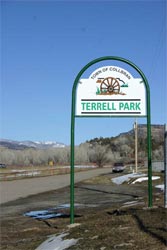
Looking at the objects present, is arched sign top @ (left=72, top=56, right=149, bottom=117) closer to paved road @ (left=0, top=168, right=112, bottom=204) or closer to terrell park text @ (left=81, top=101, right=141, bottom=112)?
terrell park text @ (left=81, top=101, right=141, bottom=112)

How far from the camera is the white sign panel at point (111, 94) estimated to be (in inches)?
452

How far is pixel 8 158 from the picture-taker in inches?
6649

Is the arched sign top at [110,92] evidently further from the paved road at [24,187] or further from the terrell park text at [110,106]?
the paved road at [24,187]

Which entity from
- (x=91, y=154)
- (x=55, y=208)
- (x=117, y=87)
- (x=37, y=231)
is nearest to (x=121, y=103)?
(x=117, y=87)

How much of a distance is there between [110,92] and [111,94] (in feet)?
0.18

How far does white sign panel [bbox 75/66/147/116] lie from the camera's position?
452 inches

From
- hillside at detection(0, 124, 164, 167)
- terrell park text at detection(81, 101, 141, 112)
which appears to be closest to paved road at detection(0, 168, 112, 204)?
terrell park text at detection(81, 101, 141, 112)

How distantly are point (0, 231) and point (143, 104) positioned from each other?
15.9ft

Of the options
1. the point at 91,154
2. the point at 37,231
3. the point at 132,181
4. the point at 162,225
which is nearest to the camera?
the point at 162,225

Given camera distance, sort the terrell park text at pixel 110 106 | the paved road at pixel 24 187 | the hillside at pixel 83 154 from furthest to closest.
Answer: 1. the hillside at pixel 83 154
2. the paved road at pixel 24 187
3. the terrell park text at pixel 110 106

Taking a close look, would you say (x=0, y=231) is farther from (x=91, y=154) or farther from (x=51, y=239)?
(x=91, y=154)

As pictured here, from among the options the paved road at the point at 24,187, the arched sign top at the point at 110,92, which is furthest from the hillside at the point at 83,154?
the arched sign top at the point at 110,92

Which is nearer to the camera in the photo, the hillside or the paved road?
the paved road

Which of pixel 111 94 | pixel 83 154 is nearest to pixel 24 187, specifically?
pixel 111 94
